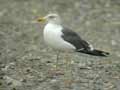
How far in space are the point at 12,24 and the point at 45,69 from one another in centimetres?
507

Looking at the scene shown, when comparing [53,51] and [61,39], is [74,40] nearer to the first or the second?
[61,39]

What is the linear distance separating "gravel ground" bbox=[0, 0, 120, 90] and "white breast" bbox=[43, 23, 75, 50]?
0.42 metres

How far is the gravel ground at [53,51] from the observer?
8352 mm

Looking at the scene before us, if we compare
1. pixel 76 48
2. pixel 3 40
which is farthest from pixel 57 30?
pixel 3 40

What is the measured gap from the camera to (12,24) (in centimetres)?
1406

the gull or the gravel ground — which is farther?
the gull

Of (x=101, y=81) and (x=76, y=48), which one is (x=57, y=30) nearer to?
(x=76, y=48)

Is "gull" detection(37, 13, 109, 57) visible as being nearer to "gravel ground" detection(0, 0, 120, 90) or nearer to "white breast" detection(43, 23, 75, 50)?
"white breast" detection(43, 23, 75, 50)

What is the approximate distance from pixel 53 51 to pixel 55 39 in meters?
2.24

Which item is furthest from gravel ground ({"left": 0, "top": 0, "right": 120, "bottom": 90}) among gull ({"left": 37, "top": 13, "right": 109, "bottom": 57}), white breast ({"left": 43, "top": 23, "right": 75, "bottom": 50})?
white breast ({"left": 43, "top": 23, "right": 75, "bottom": 50})

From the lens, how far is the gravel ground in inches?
329

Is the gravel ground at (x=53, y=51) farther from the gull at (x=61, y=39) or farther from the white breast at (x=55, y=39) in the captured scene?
the white breast at (x=55, y=39)

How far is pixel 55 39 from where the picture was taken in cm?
898

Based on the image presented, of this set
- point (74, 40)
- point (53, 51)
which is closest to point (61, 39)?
point (74, 40)
